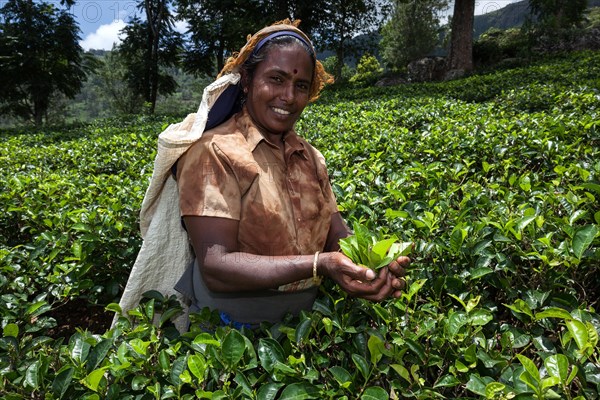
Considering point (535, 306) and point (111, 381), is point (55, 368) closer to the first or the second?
point (111, 381)

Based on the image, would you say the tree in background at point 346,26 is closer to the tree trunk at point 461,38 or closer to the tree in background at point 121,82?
the tree trunk at point 461,38

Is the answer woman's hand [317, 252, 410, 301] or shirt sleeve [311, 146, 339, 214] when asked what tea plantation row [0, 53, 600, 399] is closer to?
woman's hand [317, 252, 410, 301]

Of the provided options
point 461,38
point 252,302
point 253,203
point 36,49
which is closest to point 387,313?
point 252,302

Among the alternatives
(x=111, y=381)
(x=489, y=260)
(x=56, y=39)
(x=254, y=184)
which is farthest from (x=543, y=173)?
(x=56, y=39)

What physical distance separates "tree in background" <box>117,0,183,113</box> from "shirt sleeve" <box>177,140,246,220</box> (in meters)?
23.6

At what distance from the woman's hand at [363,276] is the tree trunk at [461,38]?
15577 mm

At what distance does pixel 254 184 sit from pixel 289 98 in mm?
378

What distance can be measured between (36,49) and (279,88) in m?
26.1

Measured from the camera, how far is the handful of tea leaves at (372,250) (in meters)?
1.19

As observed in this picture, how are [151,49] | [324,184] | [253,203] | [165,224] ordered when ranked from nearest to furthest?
[253,203] → [165,224] → [324,184] → [151,49]

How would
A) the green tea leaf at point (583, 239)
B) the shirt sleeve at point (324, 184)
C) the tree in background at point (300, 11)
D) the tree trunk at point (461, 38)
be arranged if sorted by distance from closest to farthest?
the green tea leaf at point (583, 239) → the shirt sleeve at point (324, 184) → the tree trunk at point (461, 38) → the tree in background at point (300, 11)

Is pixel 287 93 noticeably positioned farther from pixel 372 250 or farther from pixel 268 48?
pixel 372 250

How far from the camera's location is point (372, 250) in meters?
1.21

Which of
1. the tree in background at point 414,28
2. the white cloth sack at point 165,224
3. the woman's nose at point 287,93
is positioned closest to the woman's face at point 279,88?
the woman's nose at point 287,93
